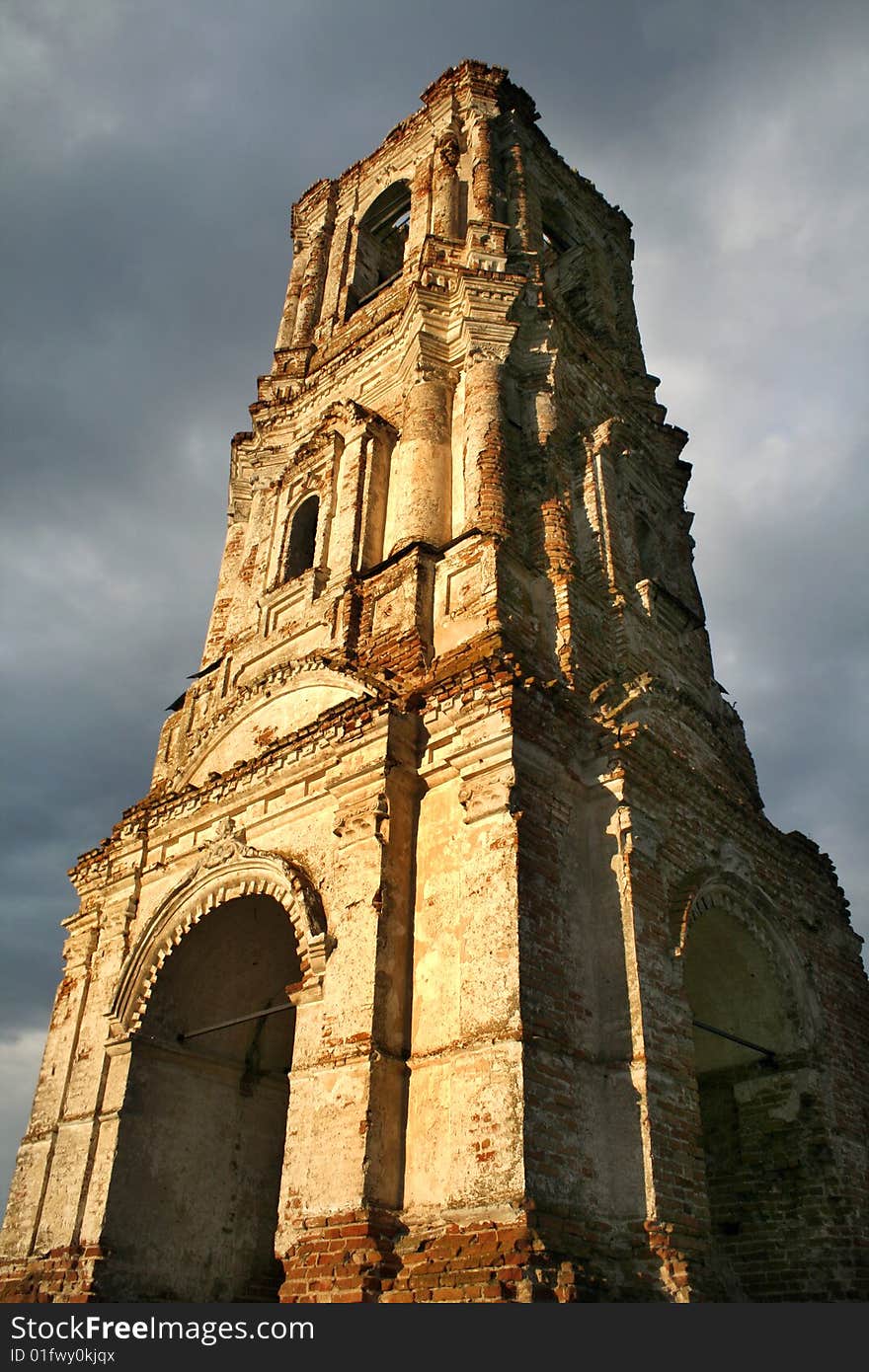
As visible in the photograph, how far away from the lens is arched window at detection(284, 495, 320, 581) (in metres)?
12.9

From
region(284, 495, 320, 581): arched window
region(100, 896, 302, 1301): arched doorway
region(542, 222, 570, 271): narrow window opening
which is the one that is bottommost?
region(100, 896, 302, 1301): arched doorway

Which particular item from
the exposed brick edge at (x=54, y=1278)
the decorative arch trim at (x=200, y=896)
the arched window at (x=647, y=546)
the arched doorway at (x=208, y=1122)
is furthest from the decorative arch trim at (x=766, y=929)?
the exposed brick edge at (x=54, y=1278)

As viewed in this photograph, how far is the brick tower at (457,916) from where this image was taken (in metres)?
6.69

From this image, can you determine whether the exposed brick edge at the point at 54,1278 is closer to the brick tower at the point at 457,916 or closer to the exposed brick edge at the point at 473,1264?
the brick tower at the point at 457,916

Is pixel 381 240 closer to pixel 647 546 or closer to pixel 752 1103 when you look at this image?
pixel 647 546

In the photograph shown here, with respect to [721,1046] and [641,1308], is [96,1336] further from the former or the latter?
[721,1046]

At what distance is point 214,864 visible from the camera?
9523mm

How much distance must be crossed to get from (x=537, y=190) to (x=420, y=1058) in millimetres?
13855

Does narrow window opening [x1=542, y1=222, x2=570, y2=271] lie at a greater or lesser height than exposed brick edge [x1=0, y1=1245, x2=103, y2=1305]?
greater

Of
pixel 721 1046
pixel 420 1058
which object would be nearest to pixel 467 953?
pixel 420 1058

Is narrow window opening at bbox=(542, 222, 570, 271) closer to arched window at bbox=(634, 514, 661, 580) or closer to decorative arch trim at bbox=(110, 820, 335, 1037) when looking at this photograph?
arched window at bbox=(634, 514, 661, 580)

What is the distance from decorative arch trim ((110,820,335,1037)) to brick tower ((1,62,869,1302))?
45 mm

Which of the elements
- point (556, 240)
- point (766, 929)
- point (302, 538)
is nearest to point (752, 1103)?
point (766, 929)

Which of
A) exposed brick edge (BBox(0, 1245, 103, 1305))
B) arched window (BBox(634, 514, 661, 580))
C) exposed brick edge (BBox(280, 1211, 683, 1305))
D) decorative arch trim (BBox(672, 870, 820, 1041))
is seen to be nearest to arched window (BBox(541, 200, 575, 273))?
arched window (BBox(634, 514, 661, 580))
